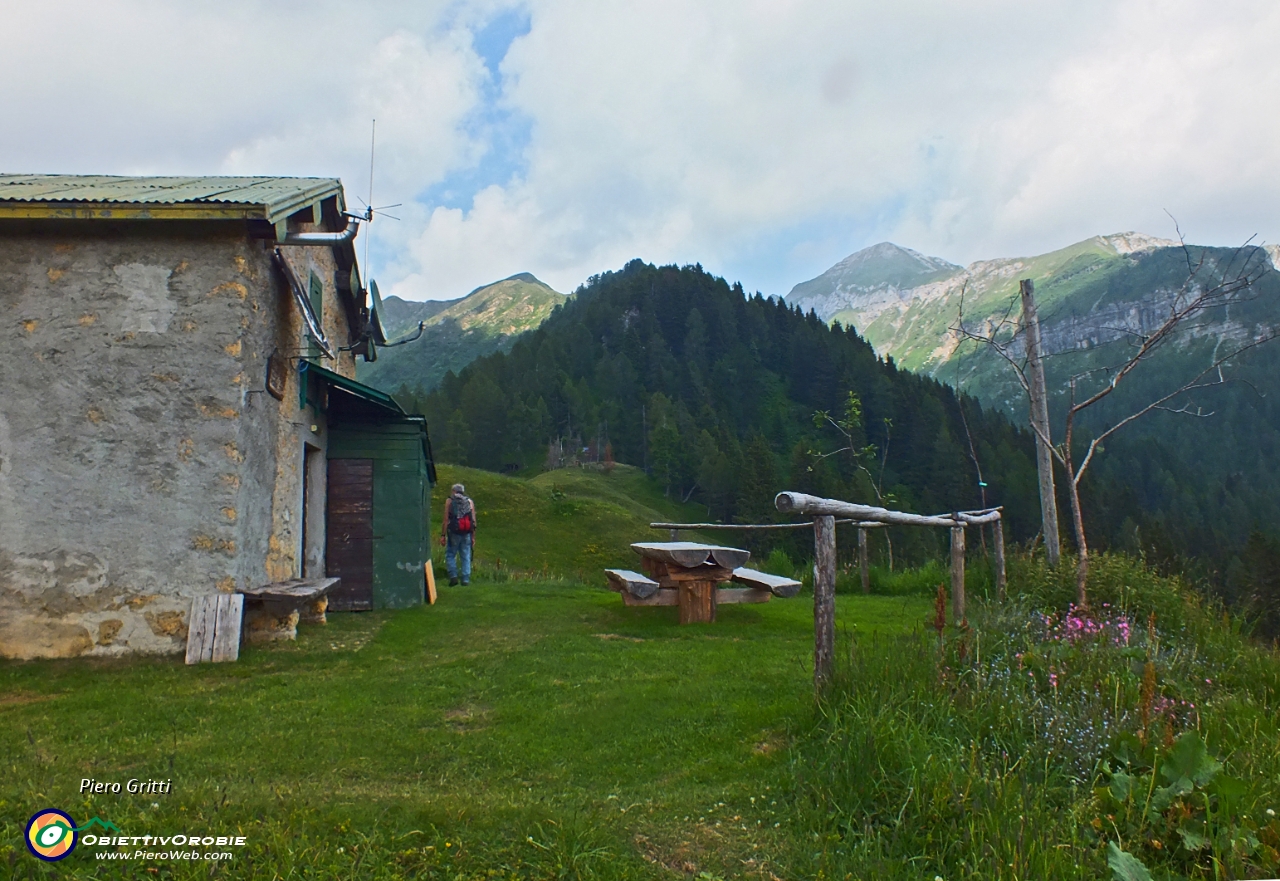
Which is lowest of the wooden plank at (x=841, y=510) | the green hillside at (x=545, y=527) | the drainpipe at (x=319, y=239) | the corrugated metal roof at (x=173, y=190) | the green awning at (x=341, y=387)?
the green hillside at (x=545, y=527)

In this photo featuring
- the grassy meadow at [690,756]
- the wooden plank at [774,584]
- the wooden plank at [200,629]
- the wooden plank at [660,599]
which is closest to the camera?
the grassy meadow at [690,756]

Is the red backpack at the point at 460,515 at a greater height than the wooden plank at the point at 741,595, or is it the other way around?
the red backpack at the point at 460,515

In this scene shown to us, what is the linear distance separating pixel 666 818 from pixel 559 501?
4494 cm

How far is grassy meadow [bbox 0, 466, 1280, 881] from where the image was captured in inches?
128

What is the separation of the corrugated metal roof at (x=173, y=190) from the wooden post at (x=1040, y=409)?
29.4ft

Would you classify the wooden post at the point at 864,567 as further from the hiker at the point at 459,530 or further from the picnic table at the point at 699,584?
the hiker at the point at 459,530

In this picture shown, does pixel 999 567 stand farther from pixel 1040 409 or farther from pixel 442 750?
pixel 442 750

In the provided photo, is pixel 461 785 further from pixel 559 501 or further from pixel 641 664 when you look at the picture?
pixel 559 501

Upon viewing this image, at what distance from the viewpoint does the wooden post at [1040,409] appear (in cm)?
1005

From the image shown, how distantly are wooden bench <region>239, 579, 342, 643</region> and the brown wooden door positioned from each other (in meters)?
2.49

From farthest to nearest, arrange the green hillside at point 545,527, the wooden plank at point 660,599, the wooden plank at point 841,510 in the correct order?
1. the green hillside at point 545,527
2. the wooden plank at point 660,599
3. the wooden plank at point 841,510

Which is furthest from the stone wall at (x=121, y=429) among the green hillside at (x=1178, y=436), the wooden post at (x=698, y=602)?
the green hillside at (x=1178, y=436)

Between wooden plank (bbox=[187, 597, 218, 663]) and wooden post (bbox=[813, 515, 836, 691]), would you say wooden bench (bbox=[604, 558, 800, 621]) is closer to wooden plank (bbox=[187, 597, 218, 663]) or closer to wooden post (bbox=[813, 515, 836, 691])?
wooden post (bbox=[813, 515, 836, 691])

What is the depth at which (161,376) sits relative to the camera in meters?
8.03
